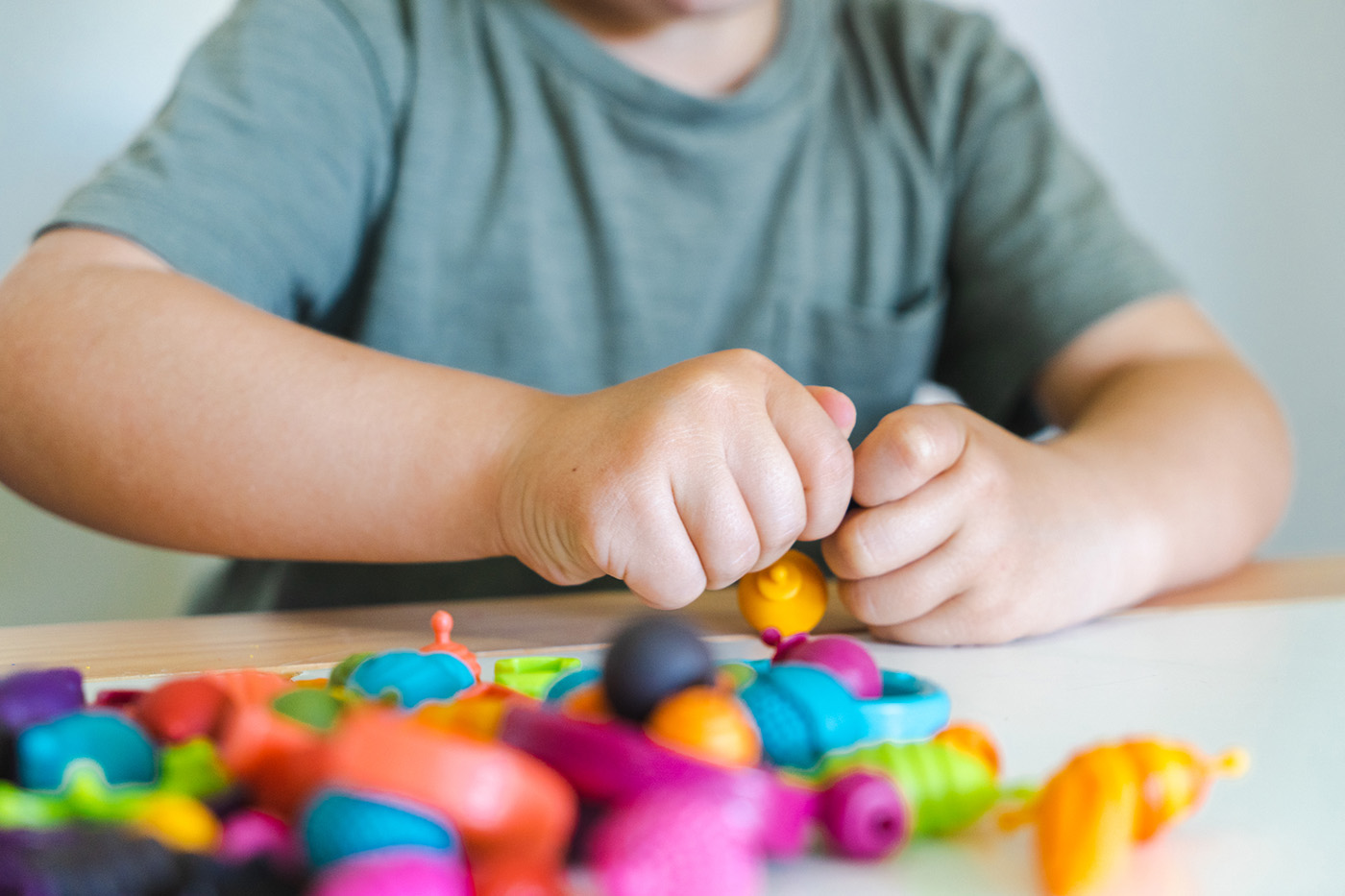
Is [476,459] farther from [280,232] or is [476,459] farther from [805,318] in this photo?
[805,318]

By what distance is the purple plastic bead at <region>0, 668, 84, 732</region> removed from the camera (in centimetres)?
23

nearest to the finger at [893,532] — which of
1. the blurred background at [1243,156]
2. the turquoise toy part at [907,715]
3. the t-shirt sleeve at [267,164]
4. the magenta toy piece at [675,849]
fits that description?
the turquoise toy part at [907,715]

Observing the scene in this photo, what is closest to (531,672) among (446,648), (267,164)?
(446,648)

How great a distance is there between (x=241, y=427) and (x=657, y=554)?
7.2 inches

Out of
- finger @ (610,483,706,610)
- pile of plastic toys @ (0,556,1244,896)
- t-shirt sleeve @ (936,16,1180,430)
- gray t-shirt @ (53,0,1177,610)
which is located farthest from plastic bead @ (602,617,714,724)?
t-shirt sleeve @ (936,16,1180,430)

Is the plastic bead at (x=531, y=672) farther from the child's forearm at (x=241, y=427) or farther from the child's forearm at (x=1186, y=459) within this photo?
the child's forearm at (x=1186, y=459)

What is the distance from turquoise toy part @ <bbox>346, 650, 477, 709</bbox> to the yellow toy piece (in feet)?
0.48

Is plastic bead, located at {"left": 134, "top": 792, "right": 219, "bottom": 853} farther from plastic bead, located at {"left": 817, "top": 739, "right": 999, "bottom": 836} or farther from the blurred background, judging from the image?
the blurred background

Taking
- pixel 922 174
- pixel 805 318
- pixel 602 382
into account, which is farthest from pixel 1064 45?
pixel 602 382

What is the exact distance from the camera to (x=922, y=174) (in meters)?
0.74

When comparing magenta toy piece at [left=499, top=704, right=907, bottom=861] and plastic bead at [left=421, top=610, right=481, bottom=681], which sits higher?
magenta toy piece at [left=499, top=704, right=907, bottom=861]

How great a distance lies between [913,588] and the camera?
1.33ft

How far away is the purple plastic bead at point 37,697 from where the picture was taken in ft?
0.75

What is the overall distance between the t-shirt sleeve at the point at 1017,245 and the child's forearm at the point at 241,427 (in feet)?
1.35
